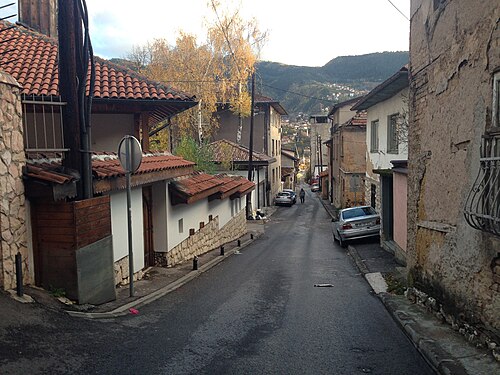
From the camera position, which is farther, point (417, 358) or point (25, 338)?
point (417, 358)

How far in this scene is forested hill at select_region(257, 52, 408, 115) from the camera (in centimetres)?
16162

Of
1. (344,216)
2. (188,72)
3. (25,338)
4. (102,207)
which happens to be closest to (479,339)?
(25,338)

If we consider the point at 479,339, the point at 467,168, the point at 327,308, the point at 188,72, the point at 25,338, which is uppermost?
the point at 188,72

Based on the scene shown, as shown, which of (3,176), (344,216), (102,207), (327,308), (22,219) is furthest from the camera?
(344,216)

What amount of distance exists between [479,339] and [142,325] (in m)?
4.21

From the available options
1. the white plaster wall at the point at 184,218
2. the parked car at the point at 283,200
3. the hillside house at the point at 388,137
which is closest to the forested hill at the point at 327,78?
the parked car at the point at 283,200

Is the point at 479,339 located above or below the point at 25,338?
below

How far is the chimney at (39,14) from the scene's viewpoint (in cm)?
1553

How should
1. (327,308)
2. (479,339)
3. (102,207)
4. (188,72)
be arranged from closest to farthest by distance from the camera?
(479,339) < (102,207) < (327,308) < (188,72)

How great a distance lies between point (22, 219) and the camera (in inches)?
244

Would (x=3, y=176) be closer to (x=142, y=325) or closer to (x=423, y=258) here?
(x=142, y=325)

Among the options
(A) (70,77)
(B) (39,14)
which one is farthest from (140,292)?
(B) (39,14)

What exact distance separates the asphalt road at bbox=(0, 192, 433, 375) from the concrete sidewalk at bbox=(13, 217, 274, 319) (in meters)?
0.26

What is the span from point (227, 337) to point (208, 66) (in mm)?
30214
